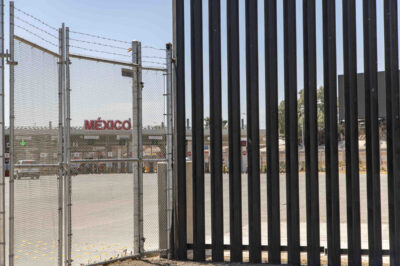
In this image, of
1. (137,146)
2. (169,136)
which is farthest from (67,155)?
(169,136)

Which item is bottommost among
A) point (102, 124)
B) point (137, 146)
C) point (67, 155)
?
point (67, 155)

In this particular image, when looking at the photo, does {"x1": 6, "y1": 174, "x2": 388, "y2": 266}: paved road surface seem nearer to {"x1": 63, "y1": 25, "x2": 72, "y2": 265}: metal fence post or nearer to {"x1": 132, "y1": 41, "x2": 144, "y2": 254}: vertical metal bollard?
{"x1": 63, "y1": 25, "x2": 72, "y2": 265}: metal fence post

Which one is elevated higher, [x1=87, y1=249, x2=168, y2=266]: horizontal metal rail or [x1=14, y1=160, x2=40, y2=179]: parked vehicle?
[x1=14, y1=160, x2=40, y2=179]: parked vehicle

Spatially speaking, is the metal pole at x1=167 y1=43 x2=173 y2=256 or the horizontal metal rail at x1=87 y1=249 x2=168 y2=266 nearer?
the horizontal metal rail at x1=87 y1=249 x2=168 y2=266

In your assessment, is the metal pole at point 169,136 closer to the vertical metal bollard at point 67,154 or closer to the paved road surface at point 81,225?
the paved road surface at point 81,225

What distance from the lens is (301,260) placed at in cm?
750

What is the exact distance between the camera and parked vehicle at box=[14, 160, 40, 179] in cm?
557

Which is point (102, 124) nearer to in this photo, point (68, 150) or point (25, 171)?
point (68, 150)

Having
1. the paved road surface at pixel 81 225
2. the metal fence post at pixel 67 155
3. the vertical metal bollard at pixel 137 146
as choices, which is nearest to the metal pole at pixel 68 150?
the metal fence post at pixel 67 155

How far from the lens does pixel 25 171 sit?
19.0ft

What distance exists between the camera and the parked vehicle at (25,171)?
557 cm

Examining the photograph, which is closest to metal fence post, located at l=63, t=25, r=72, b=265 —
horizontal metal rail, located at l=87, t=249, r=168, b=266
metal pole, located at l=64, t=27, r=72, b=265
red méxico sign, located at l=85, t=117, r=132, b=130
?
metal pole, located at l=64, t=27, r=72, b=265

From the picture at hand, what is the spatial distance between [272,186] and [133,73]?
2.77 meters

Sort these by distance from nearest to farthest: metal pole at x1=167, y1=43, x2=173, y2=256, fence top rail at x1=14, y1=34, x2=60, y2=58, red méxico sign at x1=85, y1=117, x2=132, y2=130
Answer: fence top rail at x1=14, y1=34, x2=60, y2=58
red méxico sign at x1=85, y1=117, x2=132, y2=130
metal pole at x1=167, y1=43, x2=173, y2=256
